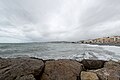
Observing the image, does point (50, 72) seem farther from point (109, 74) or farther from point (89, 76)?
point (109, 74)

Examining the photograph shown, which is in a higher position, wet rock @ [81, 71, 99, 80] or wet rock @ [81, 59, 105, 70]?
wet rock @ [81, 59, 105, 70]

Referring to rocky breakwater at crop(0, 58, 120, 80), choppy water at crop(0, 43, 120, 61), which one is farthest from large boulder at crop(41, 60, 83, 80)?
choppy water at crop(0, 43, 120, 61)

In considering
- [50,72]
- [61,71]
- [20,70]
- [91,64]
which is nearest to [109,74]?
[91,64]

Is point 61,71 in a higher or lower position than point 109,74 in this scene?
higher

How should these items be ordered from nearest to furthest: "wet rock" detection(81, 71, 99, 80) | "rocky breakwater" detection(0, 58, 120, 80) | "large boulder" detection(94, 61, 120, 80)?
"rocky breakwater" detection(0, 58, 120, 80)
"wet rock" detection(81, 71, 99, 80)
"large boulder" detection(94, 61, 120, 80)

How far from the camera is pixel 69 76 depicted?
195 inches

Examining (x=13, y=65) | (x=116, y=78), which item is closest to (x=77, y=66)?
(x=116, y=78)

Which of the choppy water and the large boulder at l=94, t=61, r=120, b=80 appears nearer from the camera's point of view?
the large boulder at l=94, t=61, r=120, b=80

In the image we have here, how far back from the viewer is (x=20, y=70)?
4.71 meters

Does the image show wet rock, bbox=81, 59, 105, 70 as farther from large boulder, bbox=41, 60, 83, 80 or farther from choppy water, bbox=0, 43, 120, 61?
choppy water, bbox=0, 43, 120, 61

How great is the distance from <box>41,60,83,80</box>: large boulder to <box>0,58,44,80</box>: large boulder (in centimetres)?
29

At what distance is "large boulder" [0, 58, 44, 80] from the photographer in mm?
4395

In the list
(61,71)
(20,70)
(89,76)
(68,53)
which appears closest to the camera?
(20,70)

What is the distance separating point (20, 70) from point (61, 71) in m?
1.48
